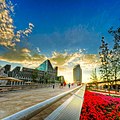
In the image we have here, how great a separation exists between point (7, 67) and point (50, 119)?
5286 inches

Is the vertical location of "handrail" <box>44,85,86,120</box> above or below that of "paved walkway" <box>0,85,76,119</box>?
above

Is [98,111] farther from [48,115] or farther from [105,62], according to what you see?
[105,62]

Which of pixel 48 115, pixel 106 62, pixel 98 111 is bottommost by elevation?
pixel 98 111

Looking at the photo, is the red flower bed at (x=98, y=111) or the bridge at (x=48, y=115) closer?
the bridge at (x=48, y=115)

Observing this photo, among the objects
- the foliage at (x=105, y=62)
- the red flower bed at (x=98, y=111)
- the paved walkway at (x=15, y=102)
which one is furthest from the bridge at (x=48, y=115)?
the foliage at (x=105, y=62)

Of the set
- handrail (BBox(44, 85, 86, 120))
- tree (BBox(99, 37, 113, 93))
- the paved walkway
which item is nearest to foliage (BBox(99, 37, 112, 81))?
tree (BBox(99, 37, 113, 93))

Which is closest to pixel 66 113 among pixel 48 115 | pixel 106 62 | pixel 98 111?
pixel 48 115

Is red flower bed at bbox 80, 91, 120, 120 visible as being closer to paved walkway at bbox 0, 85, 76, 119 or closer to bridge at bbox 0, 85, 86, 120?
bridge at bbox 0, 85, 86, 120

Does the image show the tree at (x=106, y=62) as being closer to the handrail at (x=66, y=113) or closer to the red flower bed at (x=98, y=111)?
the red flower bed at (x=98, y=111)

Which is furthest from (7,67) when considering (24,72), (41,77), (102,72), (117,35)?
(117,35)

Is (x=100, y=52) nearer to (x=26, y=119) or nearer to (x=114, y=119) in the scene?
(x=114, y=119)

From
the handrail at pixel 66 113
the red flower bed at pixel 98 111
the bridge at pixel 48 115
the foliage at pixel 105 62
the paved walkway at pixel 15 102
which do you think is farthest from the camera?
the foliage at pixel 105 62

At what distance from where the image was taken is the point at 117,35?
11.0m

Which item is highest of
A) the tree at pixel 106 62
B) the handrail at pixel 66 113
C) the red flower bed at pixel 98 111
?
the tree at pixel 106 62
